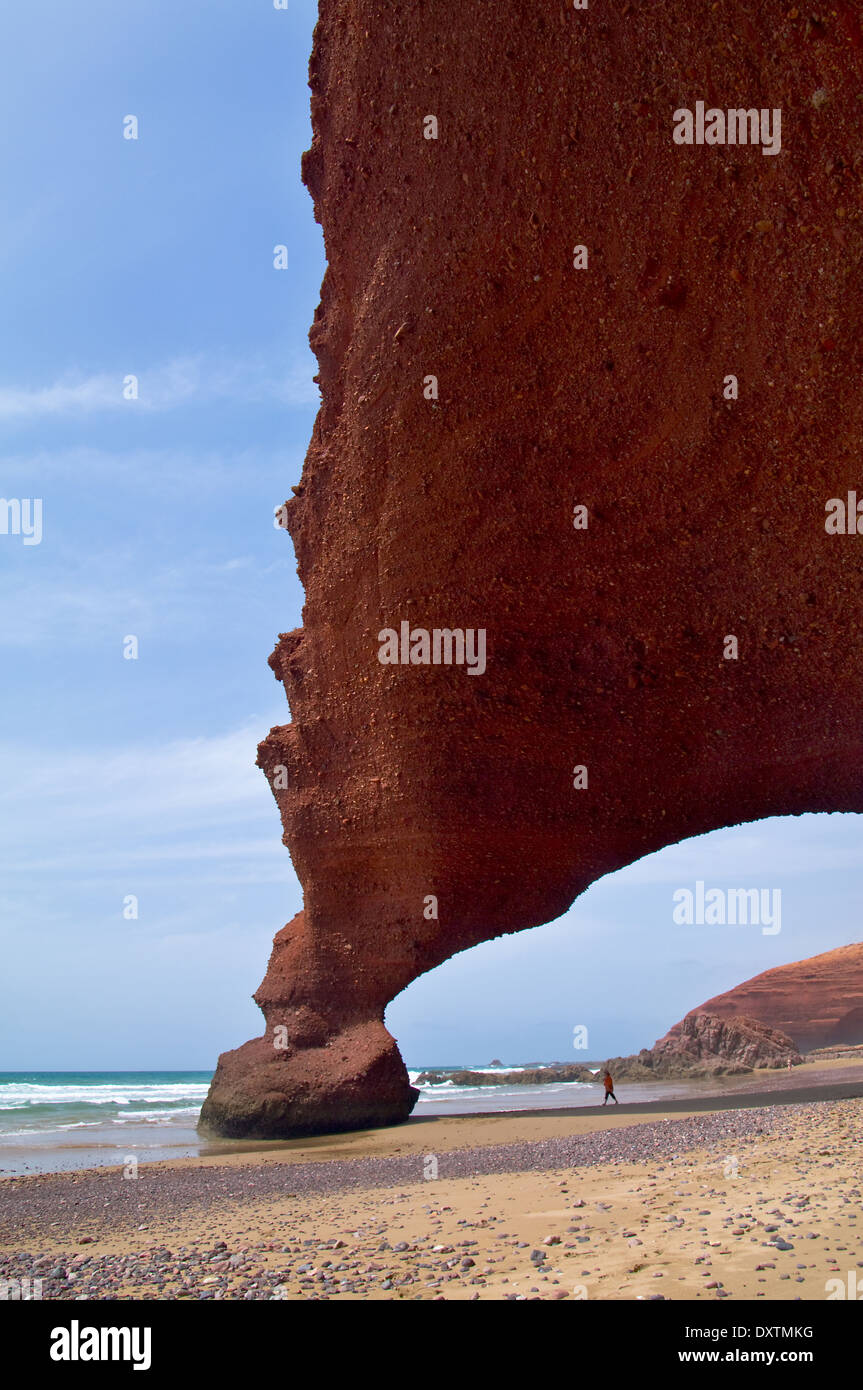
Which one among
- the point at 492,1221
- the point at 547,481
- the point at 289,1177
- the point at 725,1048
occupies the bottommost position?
the point at 725,1048

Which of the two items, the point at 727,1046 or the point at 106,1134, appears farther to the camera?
the point at 727,1046

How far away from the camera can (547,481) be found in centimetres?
1058

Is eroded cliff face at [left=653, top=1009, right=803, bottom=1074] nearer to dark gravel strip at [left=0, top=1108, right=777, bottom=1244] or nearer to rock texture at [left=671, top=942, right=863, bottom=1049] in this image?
rock texture at [left=671, top=942, right=863, bottom=1049]

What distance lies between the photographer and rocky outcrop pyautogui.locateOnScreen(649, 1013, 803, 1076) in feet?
82.6

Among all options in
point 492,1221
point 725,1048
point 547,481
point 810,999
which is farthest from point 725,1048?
point 492,1221

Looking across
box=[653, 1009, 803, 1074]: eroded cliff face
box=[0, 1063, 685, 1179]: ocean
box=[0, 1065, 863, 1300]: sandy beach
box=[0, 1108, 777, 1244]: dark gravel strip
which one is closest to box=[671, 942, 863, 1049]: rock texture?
box=[653, 1009, 803, 1074]: eroded cliff face

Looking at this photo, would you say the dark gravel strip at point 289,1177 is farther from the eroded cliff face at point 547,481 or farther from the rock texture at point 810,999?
the rock texture at point 810,999

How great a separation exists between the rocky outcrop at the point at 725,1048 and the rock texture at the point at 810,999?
37.1 feet

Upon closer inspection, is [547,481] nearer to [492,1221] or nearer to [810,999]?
[492,1221]

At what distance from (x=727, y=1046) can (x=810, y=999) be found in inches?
643

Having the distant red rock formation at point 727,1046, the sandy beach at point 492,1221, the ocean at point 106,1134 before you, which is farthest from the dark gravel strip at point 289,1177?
the distant red rock formation at point 727,1046

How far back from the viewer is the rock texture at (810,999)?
39.0 metres
